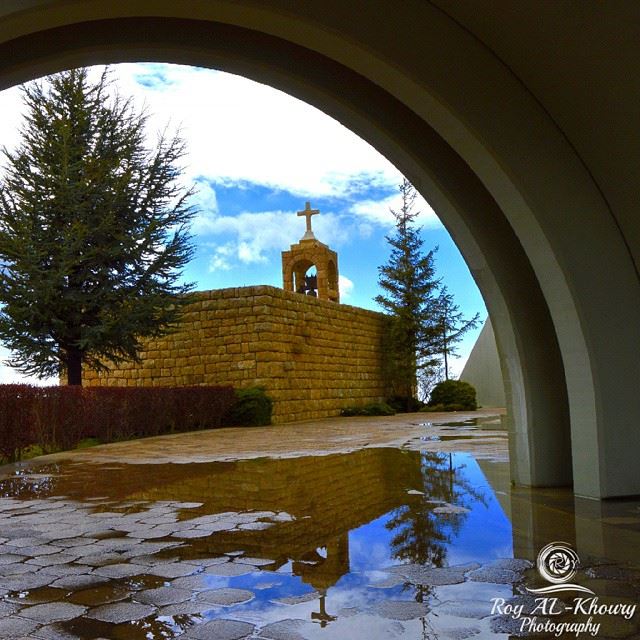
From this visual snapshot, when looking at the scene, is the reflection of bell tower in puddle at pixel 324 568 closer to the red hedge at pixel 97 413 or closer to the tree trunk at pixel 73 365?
the red hedge at pixel 97 413

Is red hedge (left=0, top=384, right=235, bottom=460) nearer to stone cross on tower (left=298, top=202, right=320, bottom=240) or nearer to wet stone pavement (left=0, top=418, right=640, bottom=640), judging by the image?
wet stone pavement (left=0, top=418, right=640, bottom=640)

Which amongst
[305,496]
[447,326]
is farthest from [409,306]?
[305,496]

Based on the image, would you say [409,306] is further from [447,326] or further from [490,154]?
[490,154]

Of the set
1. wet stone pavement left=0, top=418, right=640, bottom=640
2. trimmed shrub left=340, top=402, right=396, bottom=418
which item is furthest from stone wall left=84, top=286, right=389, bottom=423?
wet stone pavement left=0, top=418, right=640, bottom=640

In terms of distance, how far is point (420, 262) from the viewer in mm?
22781

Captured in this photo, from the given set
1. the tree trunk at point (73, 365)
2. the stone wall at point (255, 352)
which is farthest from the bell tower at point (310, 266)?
the tree trunk at point (73, 365)

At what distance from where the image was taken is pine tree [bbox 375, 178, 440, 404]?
22.6m

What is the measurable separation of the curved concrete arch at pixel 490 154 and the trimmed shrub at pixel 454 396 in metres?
16.2

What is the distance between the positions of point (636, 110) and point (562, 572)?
270cm

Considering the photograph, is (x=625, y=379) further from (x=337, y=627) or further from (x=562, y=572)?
(x=337, y=627)

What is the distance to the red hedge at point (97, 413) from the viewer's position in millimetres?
9039

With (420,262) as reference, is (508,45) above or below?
below

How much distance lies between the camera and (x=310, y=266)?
75.2ft

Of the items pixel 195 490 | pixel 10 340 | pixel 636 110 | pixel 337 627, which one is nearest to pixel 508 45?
pixel 636 110
